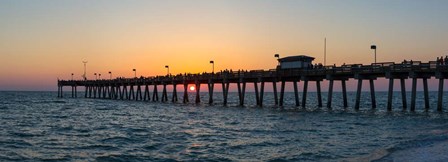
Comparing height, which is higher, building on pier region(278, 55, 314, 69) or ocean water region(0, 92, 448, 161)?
building on pier region(278, 55, 314, 69)

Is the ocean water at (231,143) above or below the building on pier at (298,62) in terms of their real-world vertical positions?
below

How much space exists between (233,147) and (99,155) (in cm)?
550

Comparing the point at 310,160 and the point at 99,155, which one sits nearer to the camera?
the point at 310,160

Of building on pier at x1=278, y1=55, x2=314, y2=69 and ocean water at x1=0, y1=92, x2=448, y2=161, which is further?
building on pier at x1=278, y1=55, x2=314, y2=69

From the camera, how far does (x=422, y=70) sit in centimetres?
3803

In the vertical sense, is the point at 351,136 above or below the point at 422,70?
below

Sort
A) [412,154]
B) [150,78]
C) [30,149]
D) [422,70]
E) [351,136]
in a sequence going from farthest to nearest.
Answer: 1. [150,78]
2. [422,70]
3. [351,136]
4. [30,149]
5. [412,154]

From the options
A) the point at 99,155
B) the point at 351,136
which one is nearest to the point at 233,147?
the point at 99,155

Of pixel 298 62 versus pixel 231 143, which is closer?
pixel 231 143

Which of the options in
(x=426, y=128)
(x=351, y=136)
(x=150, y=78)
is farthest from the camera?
(x=150, y=78)

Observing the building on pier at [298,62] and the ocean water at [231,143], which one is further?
the building on pier at [298,62]

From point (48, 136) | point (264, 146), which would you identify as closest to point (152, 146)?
point (264, 146)

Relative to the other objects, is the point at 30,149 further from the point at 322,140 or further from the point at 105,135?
the point at 322,140

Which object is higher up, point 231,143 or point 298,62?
point 298,62
